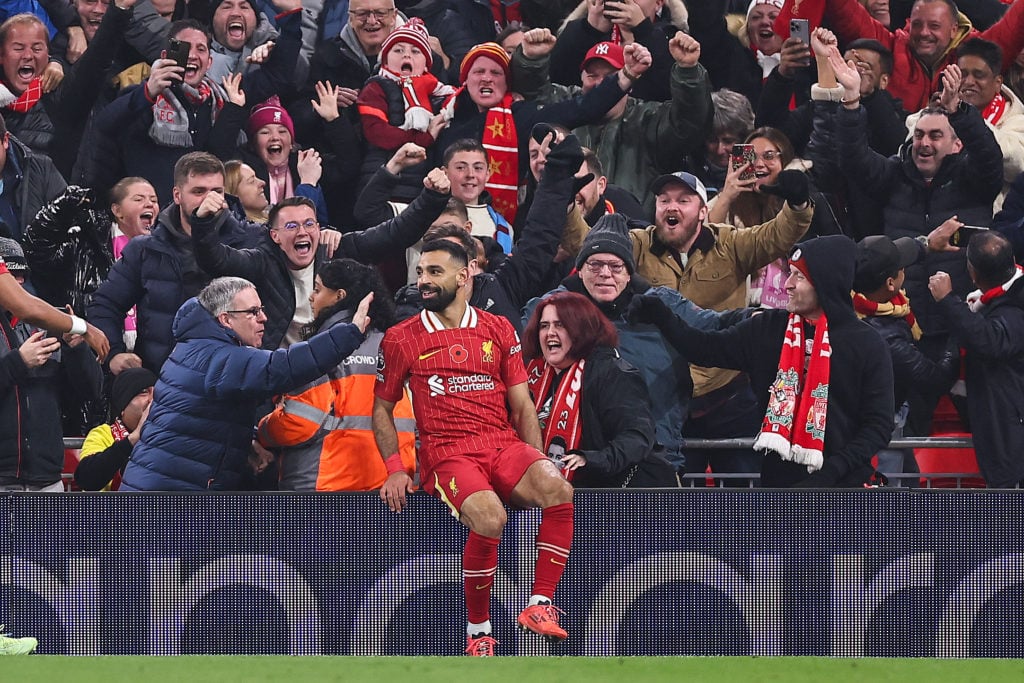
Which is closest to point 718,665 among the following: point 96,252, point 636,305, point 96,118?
point 636,305

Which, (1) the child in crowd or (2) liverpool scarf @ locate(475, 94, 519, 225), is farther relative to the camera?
(1) the child in crowd

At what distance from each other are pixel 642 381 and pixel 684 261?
1590mm

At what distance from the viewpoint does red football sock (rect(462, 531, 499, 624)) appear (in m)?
6.18

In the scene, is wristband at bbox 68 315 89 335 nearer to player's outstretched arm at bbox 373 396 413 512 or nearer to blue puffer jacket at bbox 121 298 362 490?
blue puffer jacket at bbox 121 298 362 490

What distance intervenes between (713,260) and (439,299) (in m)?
2.25

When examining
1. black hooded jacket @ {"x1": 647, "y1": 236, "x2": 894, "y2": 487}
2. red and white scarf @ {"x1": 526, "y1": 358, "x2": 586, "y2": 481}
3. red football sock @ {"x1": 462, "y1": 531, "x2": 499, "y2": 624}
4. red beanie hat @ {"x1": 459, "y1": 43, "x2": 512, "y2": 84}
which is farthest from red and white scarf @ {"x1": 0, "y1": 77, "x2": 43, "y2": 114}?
black hooded jacket @ {"x1": 647, "y1": 236, "x2": 894, "y2": 487}

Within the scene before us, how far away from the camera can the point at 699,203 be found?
8.21m

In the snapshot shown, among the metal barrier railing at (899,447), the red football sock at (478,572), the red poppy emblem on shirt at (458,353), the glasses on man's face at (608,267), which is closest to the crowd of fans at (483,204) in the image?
the glasses on man's face at (608,267)

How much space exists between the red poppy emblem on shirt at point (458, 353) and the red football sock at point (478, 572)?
739mm

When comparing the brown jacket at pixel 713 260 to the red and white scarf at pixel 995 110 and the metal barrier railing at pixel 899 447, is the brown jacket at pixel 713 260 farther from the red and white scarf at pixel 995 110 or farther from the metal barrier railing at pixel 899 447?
the red and white scarf at pixel 995 110

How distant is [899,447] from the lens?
7.39 m

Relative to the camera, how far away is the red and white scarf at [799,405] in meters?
6.80

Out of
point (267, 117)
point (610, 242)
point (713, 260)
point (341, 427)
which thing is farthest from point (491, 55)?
point (341, 427)

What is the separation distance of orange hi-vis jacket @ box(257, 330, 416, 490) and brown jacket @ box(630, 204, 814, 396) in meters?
1.84
